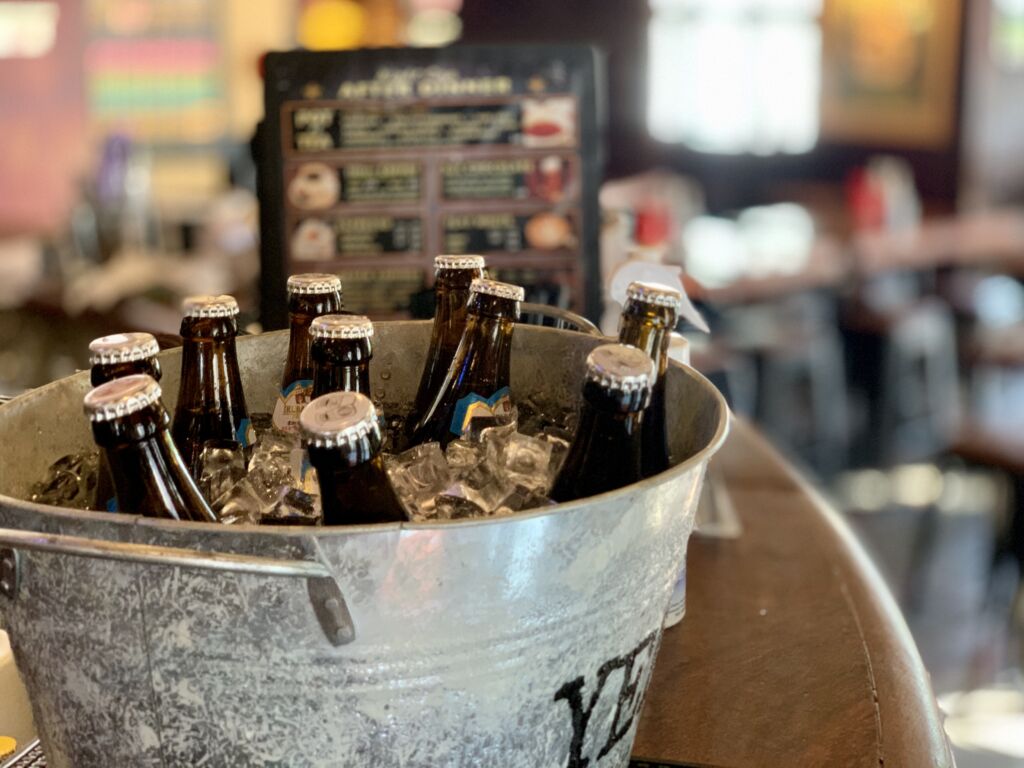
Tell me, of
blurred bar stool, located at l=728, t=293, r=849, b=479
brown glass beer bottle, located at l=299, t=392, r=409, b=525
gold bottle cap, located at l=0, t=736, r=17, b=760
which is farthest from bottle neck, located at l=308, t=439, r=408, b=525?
blurred bar stool, located at l=728, t=293, r=849, b=479

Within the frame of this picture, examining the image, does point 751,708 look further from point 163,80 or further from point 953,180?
point 163,80

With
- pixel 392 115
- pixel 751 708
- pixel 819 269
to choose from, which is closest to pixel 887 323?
pixel 819 269

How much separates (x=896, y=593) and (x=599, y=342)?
3143 mm

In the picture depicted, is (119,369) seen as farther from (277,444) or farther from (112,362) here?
(277,444)

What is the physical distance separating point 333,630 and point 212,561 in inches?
3.3

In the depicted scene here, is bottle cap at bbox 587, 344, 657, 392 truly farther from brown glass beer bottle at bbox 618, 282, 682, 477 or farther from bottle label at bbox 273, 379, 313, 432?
bottle label at bbox 273, 379, 313, 432

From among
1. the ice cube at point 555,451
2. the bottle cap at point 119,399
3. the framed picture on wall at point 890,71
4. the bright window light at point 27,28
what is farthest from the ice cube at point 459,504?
the bright window light at point 27,28

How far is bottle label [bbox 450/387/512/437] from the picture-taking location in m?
0.99

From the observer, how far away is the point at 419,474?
822 mm

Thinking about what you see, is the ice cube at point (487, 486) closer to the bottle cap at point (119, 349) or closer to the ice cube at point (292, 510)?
the ice cube at point (292, 510)

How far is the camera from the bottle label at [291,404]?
3.19 ft

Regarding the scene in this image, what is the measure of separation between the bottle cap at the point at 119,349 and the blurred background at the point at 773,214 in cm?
34

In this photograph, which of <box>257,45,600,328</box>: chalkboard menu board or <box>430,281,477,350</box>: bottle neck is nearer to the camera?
<box>430,281,477,350</box>: bottle neck

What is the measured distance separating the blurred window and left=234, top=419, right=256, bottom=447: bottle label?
22.1 ft
